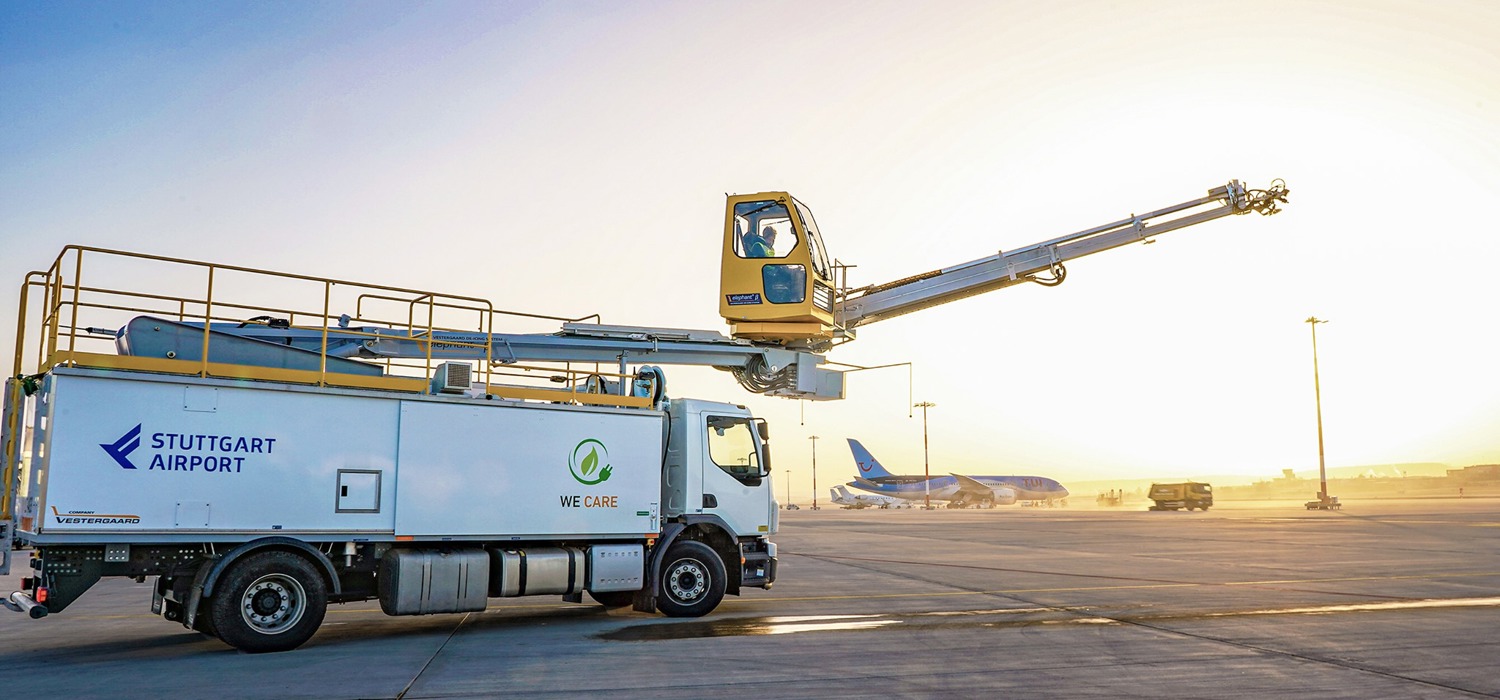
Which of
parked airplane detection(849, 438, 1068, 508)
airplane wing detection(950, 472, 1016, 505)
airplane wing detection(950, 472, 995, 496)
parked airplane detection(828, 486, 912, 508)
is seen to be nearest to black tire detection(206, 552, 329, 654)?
parked airplane detection(849, 438, 1068, 508)

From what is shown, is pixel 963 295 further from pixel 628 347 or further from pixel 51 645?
pixel 51 645

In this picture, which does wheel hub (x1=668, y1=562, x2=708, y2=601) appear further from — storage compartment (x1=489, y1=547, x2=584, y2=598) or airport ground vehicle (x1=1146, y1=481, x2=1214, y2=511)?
airport ground vehicle (x1=1146, y1=481, x2=1214, y2=511)

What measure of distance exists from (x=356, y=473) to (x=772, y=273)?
8.62 meters

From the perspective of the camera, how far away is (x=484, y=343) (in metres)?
16.7

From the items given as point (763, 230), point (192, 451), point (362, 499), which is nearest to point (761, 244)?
point (763, 230)

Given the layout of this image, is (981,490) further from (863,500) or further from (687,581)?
(687,581)

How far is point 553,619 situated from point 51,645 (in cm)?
643

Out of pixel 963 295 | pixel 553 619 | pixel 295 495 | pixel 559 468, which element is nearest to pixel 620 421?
pixel 559 468

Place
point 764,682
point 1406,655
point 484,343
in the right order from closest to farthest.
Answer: point 764,682
point 1406,655
point 484,343

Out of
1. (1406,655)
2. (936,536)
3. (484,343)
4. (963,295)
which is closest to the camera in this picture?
(1406,655)

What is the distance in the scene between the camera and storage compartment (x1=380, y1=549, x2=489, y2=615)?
1269cm

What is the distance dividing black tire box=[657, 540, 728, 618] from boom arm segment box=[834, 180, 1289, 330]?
6687mm

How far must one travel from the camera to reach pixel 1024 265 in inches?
848

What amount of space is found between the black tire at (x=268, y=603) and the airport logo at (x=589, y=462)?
3.69 meters
